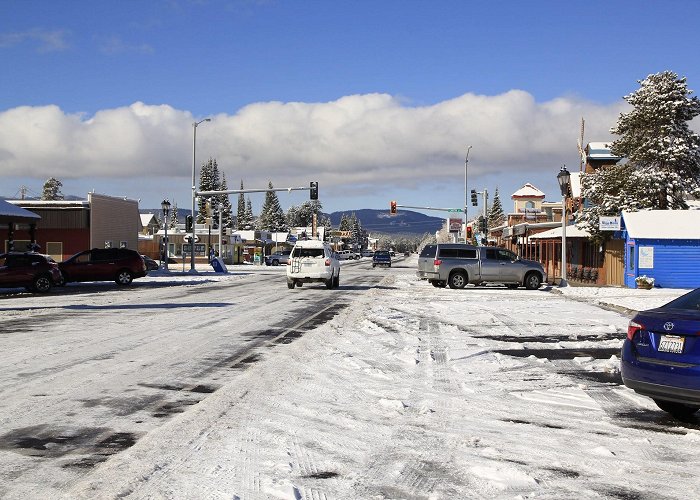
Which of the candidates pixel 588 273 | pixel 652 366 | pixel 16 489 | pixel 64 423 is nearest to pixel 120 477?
pixel 16 489

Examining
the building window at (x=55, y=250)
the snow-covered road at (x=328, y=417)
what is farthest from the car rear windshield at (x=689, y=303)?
the building window at (x=55, y=250)

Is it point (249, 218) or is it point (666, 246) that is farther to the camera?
point (249, 218)

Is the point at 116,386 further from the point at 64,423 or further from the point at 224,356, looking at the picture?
the point at 224,356

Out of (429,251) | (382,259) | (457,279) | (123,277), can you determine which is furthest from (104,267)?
(382,259)

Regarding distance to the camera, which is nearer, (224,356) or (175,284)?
(224,356)

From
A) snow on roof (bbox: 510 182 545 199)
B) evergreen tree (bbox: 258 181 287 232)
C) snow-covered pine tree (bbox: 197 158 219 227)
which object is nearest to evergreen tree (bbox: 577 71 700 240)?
snow on roof (bbox: 510 182 545 199)

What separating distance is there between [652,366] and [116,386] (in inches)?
A: 245

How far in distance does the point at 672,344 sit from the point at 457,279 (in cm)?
2655

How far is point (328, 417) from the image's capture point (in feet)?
24.8

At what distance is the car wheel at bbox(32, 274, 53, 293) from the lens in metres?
29.9

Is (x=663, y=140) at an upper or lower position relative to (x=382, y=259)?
upper

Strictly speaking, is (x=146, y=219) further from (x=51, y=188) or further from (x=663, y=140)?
(x=663, y=140)

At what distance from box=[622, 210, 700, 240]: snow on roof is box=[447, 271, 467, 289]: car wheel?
7.66 m

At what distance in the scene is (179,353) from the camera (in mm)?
12062
